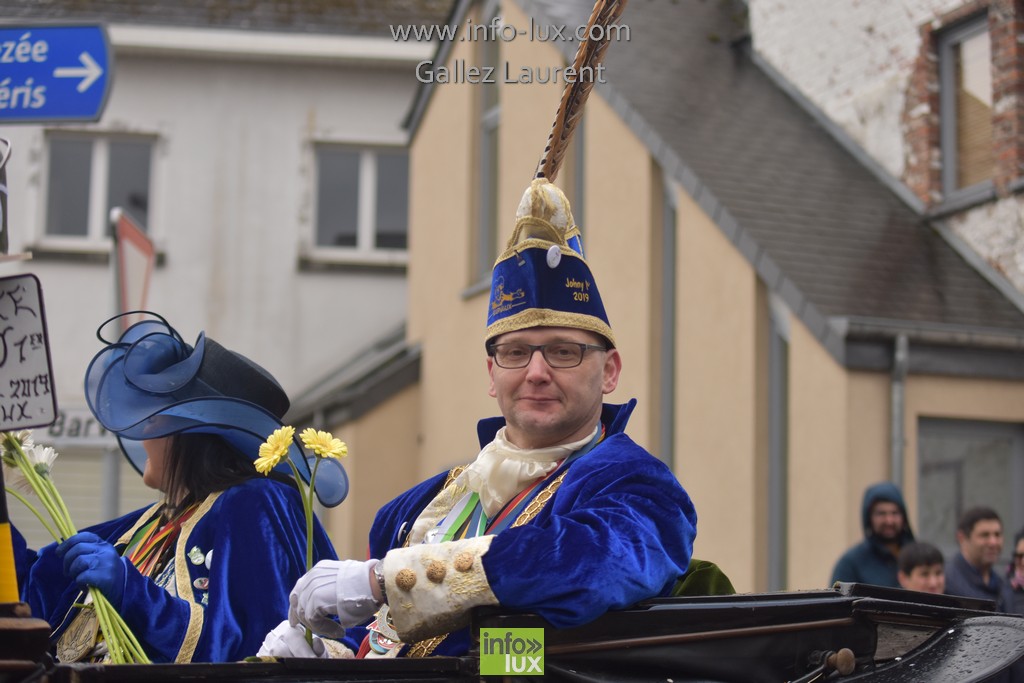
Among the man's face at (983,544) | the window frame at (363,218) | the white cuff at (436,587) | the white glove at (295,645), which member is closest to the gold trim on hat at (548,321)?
the white cuff at (436,587)

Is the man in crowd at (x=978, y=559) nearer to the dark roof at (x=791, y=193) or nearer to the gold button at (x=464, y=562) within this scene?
the dark roof at (x=791, y=193)

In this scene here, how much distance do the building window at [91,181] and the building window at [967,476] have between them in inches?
376

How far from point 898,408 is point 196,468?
5.18 m

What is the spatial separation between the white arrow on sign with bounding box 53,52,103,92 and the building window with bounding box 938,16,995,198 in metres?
7.55

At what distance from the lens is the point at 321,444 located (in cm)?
307

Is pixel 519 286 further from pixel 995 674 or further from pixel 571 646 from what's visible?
pixel 995 674

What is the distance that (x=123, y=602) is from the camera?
12.0ft

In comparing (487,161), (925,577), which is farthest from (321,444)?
(487,161)

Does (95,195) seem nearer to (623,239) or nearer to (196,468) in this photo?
(623,239)

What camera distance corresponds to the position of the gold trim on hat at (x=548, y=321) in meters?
3.40

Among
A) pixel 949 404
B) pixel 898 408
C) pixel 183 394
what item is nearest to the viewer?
pixel 183 394

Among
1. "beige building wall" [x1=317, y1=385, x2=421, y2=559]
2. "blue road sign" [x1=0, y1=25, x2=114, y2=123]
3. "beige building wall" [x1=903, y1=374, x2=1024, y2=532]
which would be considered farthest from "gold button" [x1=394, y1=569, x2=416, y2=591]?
"beige building wall" [x1=317, y1=385, x2=421, y2=559]

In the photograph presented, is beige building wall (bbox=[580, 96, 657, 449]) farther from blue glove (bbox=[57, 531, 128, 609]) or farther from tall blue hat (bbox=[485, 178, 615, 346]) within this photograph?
blue glove (bbox=[57, 531, 128, 609])
